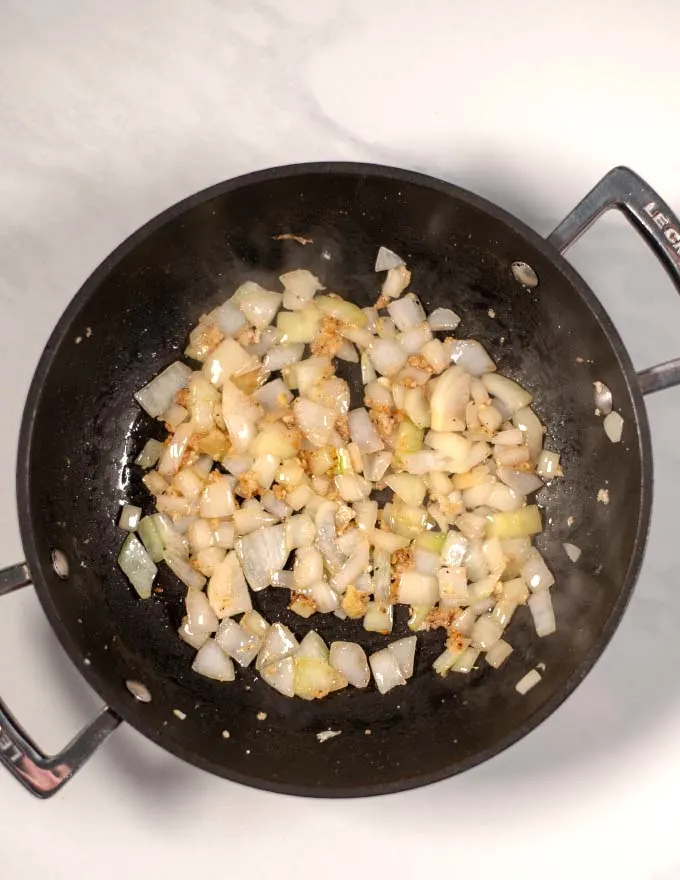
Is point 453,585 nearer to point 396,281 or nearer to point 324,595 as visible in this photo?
point 324,595

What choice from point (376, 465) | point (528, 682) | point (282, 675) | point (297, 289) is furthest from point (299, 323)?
point (528, 682)

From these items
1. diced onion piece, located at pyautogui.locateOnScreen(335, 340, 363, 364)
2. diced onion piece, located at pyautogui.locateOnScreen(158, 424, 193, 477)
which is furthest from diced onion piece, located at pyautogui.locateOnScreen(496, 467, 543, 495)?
diced onion piece, located at pyautogui.locateOnScreen(158, 424, 193, 477)

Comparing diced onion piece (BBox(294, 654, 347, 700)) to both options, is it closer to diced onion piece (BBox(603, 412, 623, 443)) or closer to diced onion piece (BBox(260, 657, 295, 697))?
diced onion piece (BBox(260, 657, 295, 697))

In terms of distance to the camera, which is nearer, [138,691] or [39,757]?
[39,757]

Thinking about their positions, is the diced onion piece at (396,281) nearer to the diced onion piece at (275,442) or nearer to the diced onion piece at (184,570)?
the diced onion piece at (275,442)

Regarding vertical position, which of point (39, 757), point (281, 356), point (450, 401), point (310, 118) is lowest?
point (39, 757)

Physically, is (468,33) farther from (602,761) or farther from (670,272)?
(602,761)
